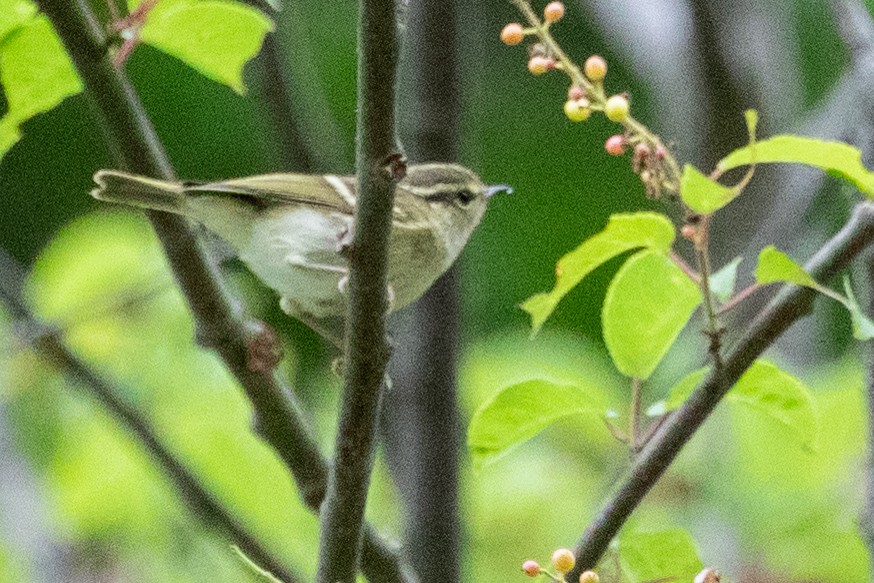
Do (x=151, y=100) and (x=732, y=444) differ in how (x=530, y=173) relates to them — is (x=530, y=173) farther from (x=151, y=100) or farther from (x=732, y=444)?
(x=732, y=444)

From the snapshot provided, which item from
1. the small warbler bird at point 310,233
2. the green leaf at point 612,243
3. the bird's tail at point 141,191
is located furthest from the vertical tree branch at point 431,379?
the green leaf at point 612,243

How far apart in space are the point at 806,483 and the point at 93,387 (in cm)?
111

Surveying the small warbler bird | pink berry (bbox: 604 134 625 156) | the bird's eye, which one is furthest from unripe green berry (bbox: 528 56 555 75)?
the bird's eye

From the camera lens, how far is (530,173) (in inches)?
161

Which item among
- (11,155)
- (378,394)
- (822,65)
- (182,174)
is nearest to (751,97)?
(822,65)

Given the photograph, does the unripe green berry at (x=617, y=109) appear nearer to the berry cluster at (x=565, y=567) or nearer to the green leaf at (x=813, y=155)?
the green leaf at (x=813, y=155)

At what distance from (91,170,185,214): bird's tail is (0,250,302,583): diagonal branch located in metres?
0.19

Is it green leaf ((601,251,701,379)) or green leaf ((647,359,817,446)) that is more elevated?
green leaf ((601,251,701,379))

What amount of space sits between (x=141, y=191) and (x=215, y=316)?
299 millimetres

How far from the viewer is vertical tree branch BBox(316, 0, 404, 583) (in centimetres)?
101

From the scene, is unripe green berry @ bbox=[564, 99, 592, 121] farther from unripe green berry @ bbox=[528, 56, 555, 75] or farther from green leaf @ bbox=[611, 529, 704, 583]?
green leaf @ bbox=[611, 529, 704, 583]

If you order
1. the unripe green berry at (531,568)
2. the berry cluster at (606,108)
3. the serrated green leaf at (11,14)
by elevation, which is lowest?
the unripe green berry at (531,568)

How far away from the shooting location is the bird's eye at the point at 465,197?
8.05 ft

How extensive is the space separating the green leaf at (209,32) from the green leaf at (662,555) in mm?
656
